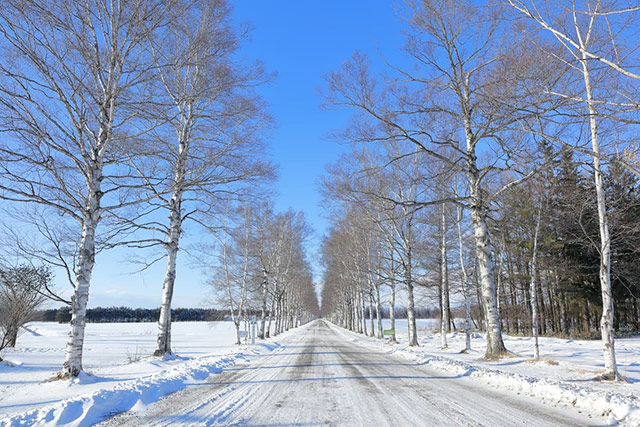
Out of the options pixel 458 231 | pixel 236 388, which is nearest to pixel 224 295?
pixel 458 231

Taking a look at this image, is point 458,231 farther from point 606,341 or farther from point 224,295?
point 224,295

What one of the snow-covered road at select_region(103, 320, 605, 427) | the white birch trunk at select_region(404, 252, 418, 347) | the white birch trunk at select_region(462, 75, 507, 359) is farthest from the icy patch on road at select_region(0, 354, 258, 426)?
the white birch trunk at select_region(404, 252, 418, 347)

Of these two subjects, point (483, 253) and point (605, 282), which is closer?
point (605, 282)

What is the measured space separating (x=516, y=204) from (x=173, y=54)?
13921mm

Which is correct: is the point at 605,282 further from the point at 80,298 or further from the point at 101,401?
the point at 80,298

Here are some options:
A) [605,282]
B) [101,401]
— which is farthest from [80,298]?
[605,282]

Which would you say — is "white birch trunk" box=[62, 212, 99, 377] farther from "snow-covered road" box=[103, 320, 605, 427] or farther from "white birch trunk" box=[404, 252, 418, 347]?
"white birch trunk" box=[404, 252, 418, 347]

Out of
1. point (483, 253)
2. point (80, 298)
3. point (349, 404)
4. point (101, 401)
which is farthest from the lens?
point (483, 253)

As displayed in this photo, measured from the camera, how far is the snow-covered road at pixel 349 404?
15.6 ft

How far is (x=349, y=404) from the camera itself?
5688 millimetres

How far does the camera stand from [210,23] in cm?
1099

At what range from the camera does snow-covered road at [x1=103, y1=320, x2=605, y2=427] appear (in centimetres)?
475

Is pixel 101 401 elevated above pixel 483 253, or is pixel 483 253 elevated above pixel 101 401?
pixel 483 253

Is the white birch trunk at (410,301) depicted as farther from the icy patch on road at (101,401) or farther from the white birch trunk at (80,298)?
the white birch trunk at (80,298)
